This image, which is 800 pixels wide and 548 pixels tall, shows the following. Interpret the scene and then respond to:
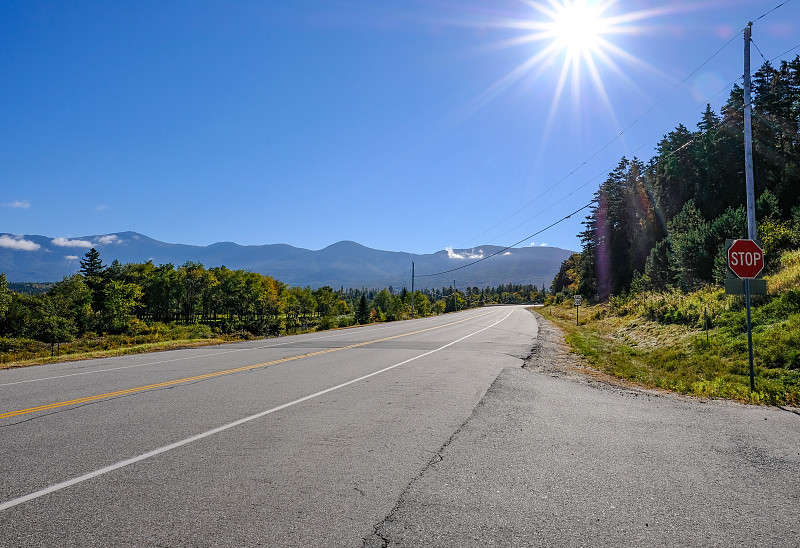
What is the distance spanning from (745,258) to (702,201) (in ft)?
145

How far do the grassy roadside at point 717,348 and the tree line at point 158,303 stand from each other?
22.5m

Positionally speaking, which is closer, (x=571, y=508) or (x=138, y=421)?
(x=571, y=508)

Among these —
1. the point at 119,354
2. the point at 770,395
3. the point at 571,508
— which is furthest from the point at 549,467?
the point at 119,354

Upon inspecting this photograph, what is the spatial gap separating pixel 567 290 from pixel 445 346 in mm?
85058

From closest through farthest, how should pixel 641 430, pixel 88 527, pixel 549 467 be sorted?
pixel 88 527
pixel 549 467
pixel 641 430

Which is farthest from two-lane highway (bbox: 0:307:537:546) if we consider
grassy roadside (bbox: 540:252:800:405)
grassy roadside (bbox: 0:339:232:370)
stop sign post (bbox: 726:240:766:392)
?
stop sign post (bbox: 726:240:766:392)

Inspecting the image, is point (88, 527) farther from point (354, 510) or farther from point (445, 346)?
point (445, 346)

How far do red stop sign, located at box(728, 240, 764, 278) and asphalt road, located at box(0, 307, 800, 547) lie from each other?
3486 mm

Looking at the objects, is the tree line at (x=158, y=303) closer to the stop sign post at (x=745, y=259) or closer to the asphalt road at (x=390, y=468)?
the asphalt road at (x=390, y=468)

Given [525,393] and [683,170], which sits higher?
[683,170]

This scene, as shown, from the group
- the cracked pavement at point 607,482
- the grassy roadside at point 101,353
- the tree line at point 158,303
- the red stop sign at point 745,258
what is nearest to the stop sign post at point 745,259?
the red stop sign at point 745,258

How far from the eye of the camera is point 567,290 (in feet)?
311

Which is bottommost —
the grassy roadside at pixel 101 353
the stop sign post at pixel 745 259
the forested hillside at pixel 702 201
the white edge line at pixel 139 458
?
the grassy roadside at pixel 101 353

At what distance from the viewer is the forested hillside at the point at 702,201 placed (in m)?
26.4
